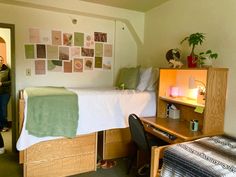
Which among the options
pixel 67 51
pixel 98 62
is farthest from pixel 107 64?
pixel 67 51

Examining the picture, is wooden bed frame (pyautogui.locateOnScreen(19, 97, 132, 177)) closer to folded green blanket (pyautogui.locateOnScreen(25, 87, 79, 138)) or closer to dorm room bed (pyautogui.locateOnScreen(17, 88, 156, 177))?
dorm room bed (pyautogui.locateOnScreen(17, 88, 156, 177))

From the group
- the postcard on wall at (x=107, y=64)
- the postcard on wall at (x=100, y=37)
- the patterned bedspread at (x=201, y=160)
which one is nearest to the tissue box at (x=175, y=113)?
the patterned bedspread at (x=201, y=160)

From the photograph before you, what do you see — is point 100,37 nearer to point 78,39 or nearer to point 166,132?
point 78,39

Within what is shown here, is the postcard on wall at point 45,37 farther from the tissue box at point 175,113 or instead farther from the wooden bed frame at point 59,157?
the tissue box at point 175,113

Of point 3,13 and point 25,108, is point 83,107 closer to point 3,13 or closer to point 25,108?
point 25,108

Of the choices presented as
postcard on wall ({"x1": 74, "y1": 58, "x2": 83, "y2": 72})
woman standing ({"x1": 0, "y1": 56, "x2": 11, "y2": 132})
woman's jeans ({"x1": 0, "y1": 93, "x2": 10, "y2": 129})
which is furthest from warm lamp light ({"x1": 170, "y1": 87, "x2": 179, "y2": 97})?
woman's jeans ({"x1": 0, "y1": 93, "x2": 10, "y2": 129})

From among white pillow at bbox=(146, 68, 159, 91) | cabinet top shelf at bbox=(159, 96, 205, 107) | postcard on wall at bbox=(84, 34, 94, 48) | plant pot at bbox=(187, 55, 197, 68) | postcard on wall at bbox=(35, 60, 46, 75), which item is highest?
postcard on wall at bbox=(84, 34, 94, 48)

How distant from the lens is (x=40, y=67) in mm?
3012

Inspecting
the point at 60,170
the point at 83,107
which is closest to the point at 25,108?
the point at 83,107

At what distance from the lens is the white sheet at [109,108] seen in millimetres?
2436

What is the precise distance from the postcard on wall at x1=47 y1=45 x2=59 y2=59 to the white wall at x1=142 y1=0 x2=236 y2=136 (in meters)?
1.41

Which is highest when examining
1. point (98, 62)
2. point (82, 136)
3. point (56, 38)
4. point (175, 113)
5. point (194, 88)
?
point (56, 38)

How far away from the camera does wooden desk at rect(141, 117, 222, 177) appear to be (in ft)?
5.57

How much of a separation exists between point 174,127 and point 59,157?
1341 millimetres
